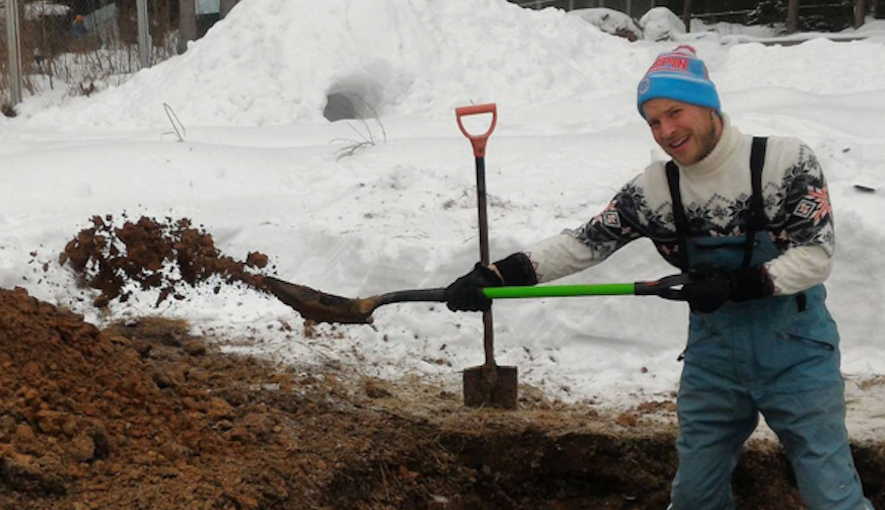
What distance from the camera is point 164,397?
417cm

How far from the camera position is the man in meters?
2.98

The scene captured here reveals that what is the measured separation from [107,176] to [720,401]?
5.09 m

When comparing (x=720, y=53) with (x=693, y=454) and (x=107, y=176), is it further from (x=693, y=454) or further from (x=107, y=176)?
(x=693, y=454)

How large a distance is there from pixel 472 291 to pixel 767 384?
883 millimetres

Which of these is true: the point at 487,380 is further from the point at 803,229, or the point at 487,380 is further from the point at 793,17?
the point at 793,17

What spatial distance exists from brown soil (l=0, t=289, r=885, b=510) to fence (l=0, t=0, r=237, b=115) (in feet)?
26.7

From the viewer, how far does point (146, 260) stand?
18.9ft

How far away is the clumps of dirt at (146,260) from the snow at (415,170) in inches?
→ 4.0

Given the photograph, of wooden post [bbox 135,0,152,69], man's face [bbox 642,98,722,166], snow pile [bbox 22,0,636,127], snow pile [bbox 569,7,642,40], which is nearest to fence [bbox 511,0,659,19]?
snow pile [bbox 569,7,642,40]

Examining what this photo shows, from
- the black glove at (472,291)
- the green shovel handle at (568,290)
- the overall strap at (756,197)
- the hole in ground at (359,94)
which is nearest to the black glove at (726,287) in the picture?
the overall strap at (756,197)

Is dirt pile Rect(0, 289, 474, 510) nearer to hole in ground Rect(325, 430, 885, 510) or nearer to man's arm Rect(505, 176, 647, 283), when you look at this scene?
hole in ground Rect(325, 430, 885, 510)

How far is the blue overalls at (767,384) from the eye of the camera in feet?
9.90

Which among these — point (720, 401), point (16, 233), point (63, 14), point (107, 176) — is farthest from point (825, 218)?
point (63, 14)

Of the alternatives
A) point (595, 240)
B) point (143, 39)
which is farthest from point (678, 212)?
point (143, 39)
